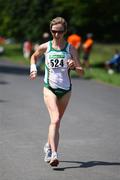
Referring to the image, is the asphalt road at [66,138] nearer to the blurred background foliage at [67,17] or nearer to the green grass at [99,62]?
the green grass at [99,62]

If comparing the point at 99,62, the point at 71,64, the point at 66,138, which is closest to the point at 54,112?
the point at 71,64

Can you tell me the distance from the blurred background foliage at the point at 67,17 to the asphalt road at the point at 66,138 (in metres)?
26.1

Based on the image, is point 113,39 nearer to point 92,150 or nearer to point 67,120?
point 67,120

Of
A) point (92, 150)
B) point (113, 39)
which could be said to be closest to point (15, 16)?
point (113, 39)

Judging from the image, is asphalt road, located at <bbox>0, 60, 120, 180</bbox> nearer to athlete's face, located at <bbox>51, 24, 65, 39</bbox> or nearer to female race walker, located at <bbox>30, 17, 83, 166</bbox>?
female race walker, located at <bbox>30, 17, 83, 166</bbox>

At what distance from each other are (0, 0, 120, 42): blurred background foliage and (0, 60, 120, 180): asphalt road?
26.1 m

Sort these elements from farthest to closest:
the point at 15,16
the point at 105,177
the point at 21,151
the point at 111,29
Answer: the point at 15,16 → the point at 111,29 → the point at 21,151 → the point at 105,177

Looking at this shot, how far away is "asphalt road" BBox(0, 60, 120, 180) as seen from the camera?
828 centimetres

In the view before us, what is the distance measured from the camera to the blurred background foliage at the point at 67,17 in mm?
45344

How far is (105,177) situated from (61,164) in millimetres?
941

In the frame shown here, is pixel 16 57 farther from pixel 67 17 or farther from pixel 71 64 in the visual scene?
pixel 71 64

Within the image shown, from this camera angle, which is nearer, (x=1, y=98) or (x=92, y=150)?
(x=92, y=150)

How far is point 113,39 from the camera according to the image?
57.4 metres

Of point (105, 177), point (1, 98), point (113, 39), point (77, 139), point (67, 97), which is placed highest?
point (67, 97)
